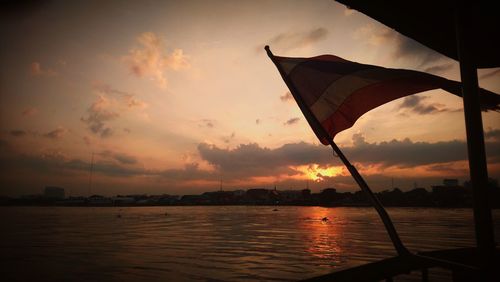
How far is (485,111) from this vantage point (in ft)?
14.5

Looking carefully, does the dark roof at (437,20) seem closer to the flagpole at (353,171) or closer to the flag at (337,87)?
the flag at (337,87)

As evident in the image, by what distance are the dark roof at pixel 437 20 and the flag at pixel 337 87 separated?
637 mm

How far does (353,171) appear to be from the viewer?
4379 millimetres

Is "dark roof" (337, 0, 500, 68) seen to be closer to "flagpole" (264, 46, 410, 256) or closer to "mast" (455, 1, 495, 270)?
"mast" (455, 1, 495, 270)

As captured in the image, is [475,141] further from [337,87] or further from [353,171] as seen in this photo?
[337,87]

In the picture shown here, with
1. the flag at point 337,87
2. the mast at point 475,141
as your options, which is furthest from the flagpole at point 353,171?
the mast at point 475,141

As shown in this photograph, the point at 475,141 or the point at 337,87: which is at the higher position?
the point at 337,87

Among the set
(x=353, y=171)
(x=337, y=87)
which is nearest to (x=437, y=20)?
(x=337, y=87)

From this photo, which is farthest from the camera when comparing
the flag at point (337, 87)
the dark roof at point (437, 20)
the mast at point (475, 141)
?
the flag at point (337, 87)

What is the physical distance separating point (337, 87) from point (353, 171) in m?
1.62

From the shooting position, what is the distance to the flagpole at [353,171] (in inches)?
147

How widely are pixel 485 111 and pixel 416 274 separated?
18.5m

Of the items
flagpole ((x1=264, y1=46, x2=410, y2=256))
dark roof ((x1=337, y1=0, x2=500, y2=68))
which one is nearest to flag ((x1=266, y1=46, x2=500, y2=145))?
flagpole ((x1=264, y1=46, x2=410, y2=256))

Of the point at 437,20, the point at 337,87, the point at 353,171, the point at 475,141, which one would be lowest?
the point at 353,171
